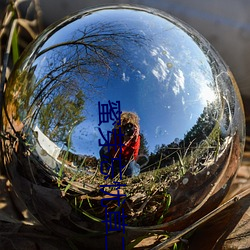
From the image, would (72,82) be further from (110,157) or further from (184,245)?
(184,245)

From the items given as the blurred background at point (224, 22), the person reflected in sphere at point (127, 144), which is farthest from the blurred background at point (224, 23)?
the person reflected in sphere at point (127, 144)

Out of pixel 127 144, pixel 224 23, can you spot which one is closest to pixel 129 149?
pixel 127 144

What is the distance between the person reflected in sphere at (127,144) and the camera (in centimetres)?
144

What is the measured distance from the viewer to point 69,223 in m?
1.61

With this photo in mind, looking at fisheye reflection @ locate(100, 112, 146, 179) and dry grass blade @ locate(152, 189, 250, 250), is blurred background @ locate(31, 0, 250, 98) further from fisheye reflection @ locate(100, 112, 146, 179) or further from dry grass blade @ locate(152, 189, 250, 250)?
fisheye reflection @ locate(100, 112, 146, 179)

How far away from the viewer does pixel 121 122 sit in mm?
1443

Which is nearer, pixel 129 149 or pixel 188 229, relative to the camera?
pixel 129 149

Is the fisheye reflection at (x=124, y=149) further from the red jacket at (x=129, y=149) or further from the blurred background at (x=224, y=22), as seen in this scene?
the blurred background at (x=224, y=22)

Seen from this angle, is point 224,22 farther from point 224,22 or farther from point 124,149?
A: point 124,149

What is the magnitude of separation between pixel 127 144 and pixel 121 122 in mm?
52

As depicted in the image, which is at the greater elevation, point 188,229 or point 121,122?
point 121,122

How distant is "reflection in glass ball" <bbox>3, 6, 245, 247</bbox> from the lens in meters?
1.45

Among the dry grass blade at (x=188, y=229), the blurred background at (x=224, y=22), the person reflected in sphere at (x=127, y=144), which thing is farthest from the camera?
the blurred background at (x=224, y=22)

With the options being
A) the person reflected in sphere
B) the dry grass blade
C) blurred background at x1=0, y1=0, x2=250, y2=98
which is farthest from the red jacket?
blurred background at x1=0, y1=0, x2=250, y2=98
